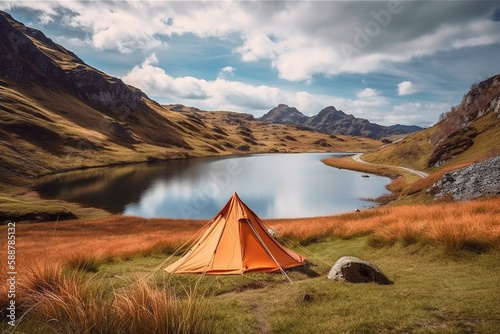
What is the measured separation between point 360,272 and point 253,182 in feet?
245

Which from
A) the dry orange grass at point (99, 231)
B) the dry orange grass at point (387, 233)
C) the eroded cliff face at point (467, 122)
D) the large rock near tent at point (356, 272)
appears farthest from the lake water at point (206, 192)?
the large rock near tent at point (356, 272)

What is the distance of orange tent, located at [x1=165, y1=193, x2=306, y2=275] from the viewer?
14.0 metres

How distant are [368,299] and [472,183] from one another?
28833mm

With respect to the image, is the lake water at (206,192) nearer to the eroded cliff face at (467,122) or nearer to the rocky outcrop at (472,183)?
the eroded cliff face at (467,122)

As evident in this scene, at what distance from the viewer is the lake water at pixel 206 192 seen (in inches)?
2259

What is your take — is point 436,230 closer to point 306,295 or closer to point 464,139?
point 306,295

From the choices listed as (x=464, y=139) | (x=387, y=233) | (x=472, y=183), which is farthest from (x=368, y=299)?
(x=464, y=139)

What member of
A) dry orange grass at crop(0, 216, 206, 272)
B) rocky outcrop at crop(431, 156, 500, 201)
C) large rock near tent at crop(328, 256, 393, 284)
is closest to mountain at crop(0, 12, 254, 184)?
dry orange grass at crop(0, 216, 206, 272)

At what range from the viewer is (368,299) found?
28.6 ft

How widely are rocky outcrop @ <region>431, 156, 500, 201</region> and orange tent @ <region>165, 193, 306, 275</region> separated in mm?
22950

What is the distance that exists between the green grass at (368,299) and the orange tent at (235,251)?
A: 0.88m

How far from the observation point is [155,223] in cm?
4506

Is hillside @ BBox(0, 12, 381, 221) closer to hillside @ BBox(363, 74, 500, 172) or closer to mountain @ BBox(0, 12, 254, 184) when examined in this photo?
mountain @ BBox(0, 12, 254, 184)

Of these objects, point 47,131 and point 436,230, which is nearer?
point 436,230
